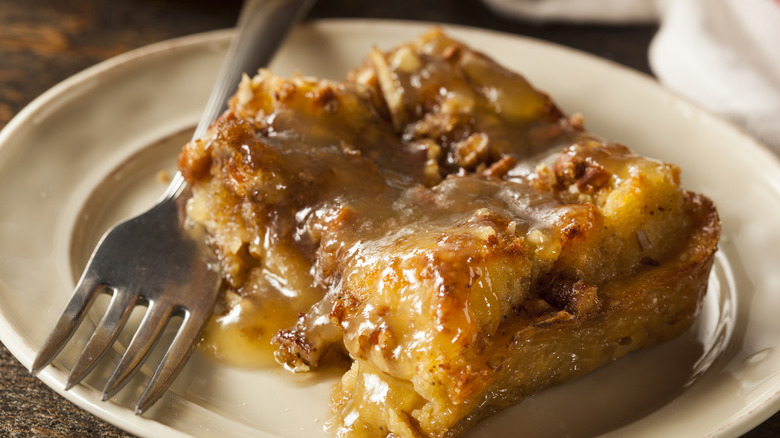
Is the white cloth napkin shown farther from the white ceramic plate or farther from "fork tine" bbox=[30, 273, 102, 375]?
"fork tine" bbox=[30, 273, 102, 375]

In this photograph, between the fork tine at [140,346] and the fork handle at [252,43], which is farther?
the fork handle at [252,43]

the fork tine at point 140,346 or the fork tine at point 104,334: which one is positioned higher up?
the fork tine at point 104,334

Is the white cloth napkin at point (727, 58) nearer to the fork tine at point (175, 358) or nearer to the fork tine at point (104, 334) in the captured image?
the fork tine at point (175, 358)

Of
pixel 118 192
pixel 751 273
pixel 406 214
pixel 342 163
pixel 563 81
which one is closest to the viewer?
pixel 406 214

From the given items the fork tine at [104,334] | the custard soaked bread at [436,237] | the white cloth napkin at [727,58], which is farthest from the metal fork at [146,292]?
the white cloth napkin at [727,58]

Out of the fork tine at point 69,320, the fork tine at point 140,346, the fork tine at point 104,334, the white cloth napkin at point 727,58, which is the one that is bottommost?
the fork tine at point 140,346

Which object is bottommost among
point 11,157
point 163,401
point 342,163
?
point 163,401

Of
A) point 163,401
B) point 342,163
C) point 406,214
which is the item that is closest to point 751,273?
point 406,214

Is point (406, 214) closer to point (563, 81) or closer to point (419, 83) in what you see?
point (419, 83)
